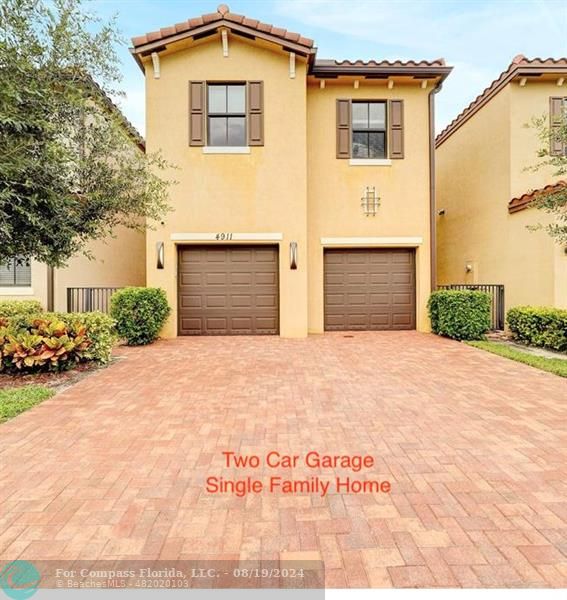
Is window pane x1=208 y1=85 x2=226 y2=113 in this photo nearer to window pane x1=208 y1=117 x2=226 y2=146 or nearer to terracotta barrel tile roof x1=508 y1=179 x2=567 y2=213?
window pane x1=208 y1=117 x2=226 y2=146

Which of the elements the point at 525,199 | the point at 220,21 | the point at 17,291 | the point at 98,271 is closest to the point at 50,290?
the point at 17,291

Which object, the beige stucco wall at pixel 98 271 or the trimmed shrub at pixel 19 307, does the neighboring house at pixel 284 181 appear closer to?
the beige stucco wall at pixel 98 271

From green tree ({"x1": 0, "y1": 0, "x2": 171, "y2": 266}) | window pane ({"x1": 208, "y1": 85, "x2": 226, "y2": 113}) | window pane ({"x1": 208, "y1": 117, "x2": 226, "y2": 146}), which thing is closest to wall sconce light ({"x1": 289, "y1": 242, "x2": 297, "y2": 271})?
window pane ({"x1": 208, "y1": 117, "x2": 226, "y2": 146})

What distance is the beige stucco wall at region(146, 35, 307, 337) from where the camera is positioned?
11.0 meters

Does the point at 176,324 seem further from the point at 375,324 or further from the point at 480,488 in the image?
the point at 480,488

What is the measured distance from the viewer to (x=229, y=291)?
37.3ft

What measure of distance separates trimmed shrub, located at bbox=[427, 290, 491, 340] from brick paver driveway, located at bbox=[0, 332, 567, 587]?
11.5 ft

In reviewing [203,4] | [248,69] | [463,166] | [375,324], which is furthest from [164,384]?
[463,166]

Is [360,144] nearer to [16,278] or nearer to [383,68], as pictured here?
[383,68]

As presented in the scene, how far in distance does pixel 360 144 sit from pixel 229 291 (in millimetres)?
5862

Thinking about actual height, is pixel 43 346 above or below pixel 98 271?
below

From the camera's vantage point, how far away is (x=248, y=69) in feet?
36.1

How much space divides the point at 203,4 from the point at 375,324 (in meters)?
10.2

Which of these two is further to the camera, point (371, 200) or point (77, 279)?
point (77, 279)
